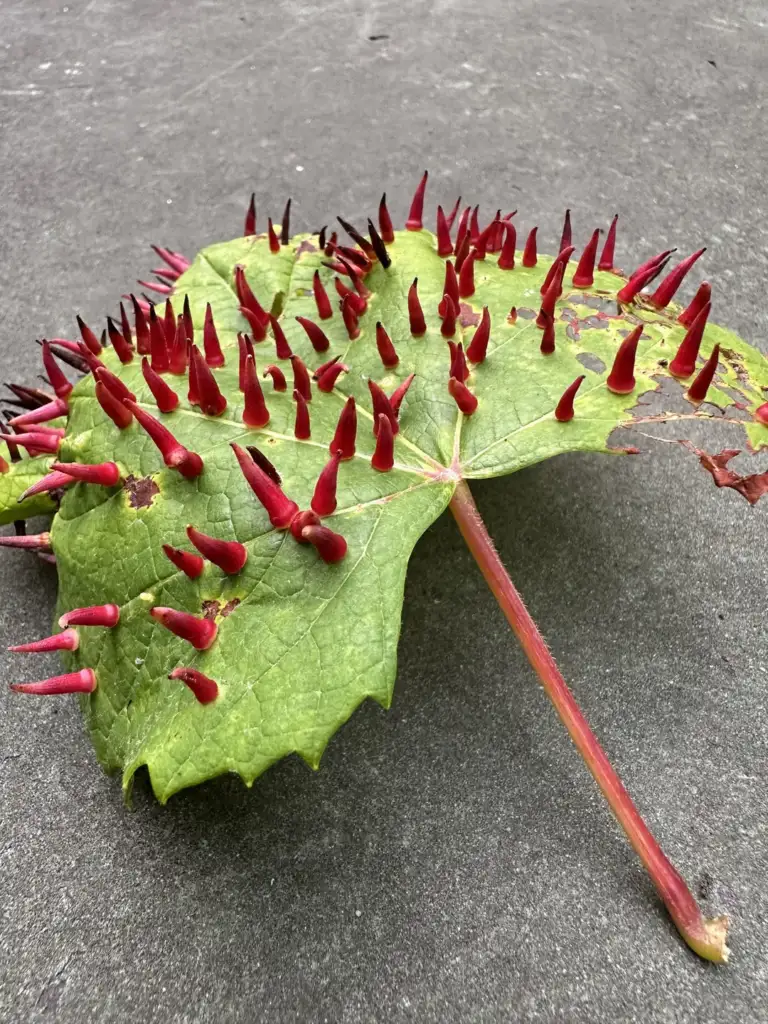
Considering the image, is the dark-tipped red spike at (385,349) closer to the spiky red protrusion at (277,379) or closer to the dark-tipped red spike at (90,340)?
the spiky red protrusion at (277,379)

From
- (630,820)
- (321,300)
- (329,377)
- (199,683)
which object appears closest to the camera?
(199,683)

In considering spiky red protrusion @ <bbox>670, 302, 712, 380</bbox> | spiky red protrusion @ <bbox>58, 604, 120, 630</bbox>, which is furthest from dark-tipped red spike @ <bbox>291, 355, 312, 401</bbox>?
spiky red protrusion @ <bbox>670, 302, 712, 380</bbox>

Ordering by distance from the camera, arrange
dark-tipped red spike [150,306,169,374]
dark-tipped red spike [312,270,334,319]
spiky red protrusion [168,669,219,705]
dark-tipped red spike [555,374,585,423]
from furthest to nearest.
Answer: dark-tipped red spike [312,270,334,319] < dark-tipped red spike [150,306,169,374] < dark-tipped red spike [555,374,585,423] < spiky red protrusion [168,669,219,705]

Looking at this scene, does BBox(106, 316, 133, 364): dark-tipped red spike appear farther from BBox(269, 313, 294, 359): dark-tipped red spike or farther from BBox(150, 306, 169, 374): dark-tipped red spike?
BBox(269, 313, 294, 359): dark-tipped red spike

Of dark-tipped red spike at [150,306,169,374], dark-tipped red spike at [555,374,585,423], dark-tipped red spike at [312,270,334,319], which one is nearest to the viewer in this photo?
dark-tipped red spike at [555,374,585,423]

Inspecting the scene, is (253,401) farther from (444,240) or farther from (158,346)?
(444,240)

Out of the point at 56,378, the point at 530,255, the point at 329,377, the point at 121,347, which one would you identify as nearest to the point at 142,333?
the point at 121,347

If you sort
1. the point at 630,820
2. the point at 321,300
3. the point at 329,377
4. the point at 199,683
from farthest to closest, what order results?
the point at 321,300
the point at 329,377
the point at 630,820
the point at 199,683
